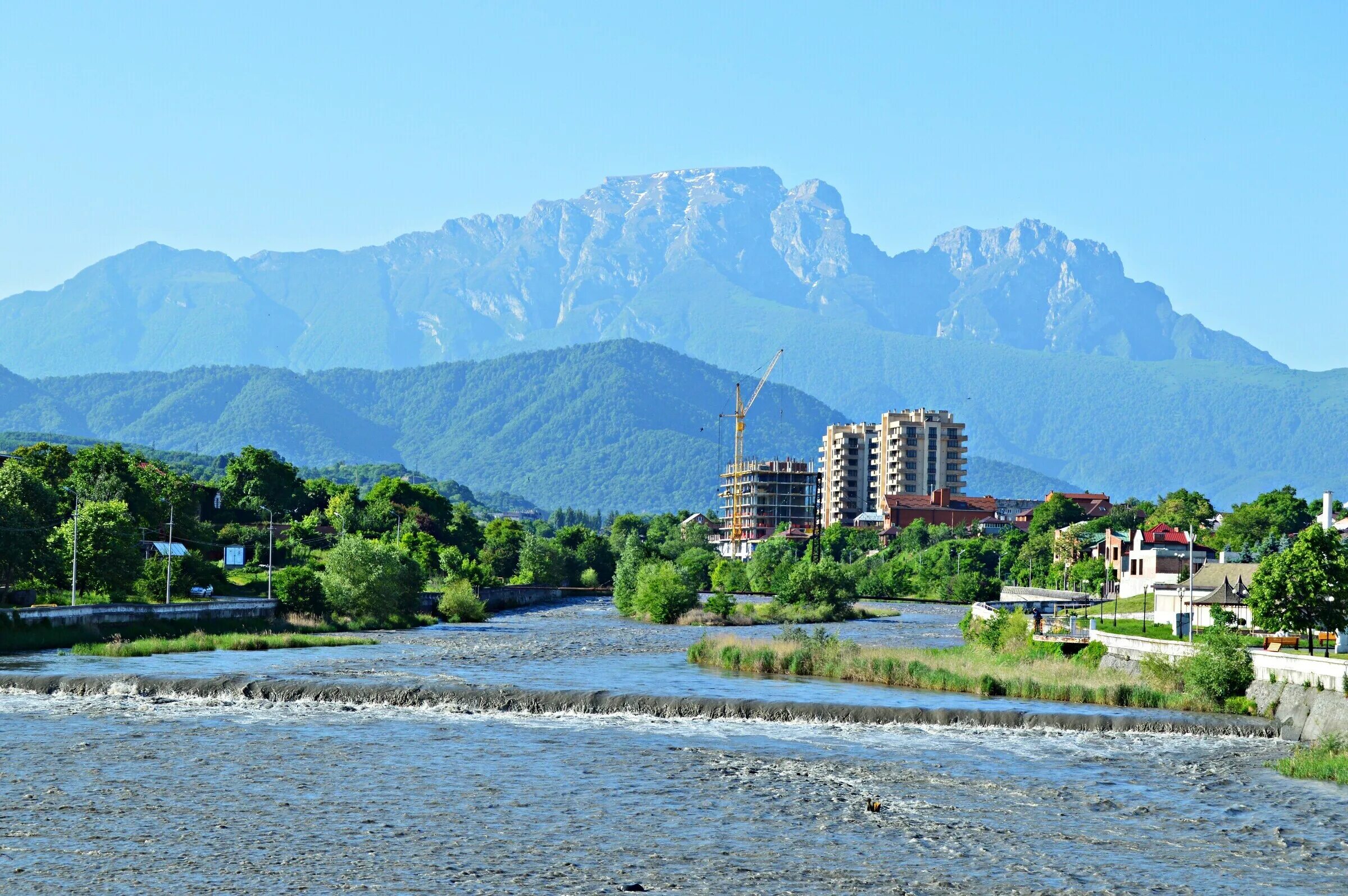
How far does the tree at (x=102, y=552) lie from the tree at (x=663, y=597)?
5873 cm

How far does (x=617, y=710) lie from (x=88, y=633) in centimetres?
4762

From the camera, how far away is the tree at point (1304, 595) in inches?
3253

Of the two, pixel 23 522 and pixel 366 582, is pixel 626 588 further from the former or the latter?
pixel 23 522

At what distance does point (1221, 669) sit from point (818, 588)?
354 feet

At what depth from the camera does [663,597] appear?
16450 centimetres

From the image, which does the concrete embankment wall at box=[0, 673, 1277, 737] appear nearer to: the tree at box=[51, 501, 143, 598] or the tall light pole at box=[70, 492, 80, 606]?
the tall light pole at box=[70, 492, 80, 606]

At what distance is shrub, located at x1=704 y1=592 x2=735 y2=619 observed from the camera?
6585 inches

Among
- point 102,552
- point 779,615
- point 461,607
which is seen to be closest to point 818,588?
point 779,615

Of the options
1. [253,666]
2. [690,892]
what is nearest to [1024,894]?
[690,892]

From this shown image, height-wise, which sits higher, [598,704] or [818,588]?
[818,588]

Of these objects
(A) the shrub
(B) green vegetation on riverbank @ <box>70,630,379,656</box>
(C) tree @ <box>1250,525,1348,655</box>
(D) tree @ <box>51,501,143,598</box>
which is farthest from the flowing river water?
(A) the shrub

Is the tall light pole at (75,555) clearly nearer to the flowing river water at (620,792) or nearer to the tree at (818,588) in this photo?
the flowing river water at (620,792)

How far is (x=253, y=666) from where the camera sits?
9181 centimetres

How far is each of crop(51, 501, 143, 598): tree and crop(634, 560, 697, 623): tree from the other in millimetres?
58729
